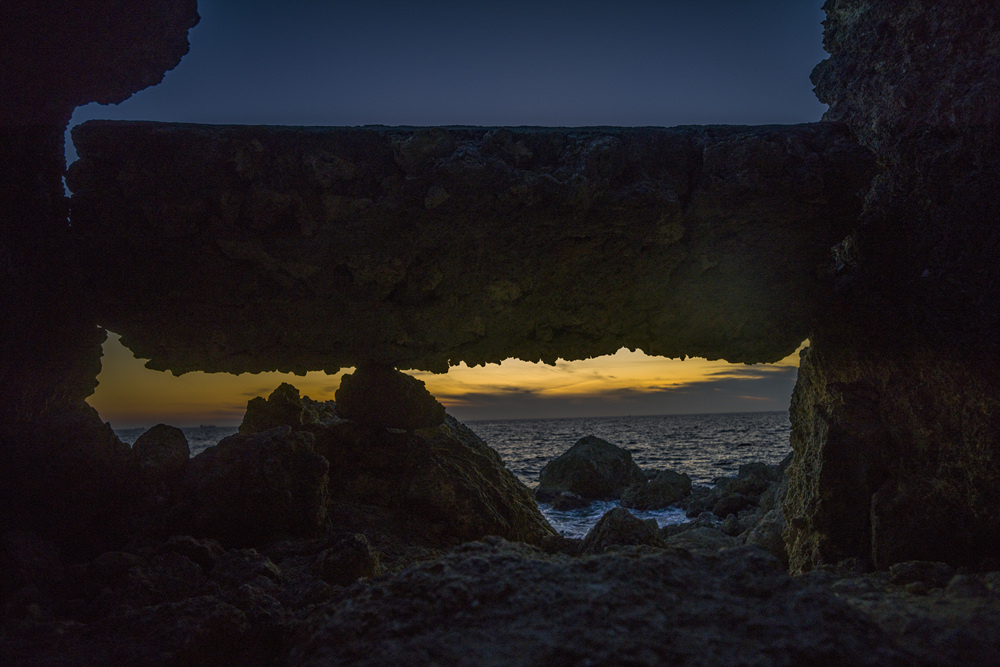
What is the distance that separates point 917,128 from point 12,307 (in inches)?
297

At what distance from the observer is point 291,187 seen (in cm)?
464

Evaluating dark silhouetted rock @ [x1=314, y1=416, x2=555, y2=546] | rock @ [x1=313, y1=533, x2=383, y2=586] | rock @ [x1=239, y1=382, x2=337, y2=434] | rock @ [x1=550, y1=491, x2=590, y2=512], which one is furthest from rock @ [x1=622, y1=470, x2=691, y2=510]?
rock @ [x1=313, y1=533, x2=383, y2=586]

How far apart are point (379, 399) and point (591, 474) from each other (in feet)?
39.4

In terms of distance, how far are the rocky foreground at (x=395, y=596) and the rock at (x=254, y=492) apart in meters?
0.01

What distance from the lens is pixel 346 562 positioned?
11.9 ft

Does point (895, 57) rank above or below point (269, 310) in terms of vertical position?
above

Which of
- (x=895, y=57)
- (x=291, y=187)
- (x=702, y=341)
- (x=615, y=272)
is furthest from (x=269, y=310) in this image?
(x=895, y=57)

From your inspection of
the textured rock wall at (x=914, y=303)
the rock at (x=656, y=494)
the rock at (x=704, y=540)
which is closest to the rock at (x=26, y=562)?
the textured rock wall at (x=914, y=303)

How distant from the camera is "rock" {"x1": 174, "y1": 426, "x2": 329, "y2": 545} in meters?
4.38

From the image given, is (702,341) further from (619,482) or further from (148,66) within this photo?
(619,482)

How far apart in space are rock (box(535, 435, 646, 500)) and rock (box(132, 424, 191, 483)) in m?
12.9

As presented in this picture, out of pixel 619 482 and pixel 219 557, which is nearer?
pixel 219 557

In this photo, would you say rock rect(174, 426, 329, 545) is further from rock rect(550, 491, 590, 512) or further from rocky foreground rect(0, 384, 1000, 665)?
rock rect(550, 491, 590, 512)

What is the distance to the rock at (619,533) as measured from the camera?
4.20m
